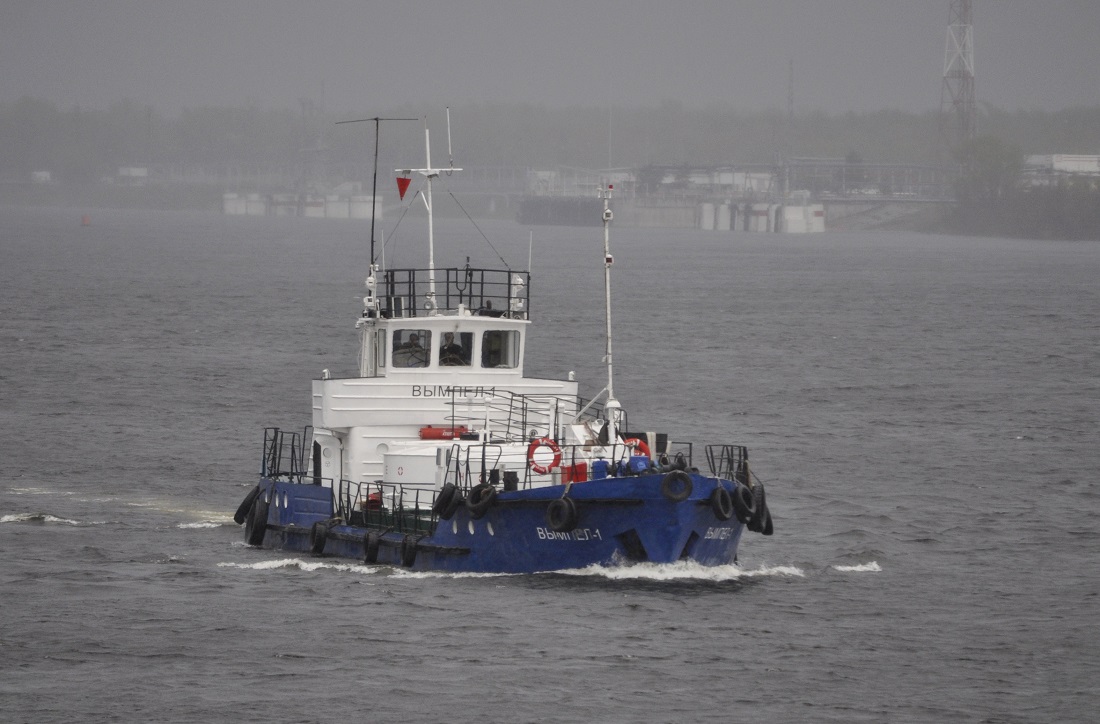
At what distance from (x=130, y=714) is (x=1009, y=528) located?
20.8 m

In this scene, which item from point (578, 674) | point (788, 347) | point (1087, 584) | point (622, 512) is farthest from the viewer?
point (788, 347)

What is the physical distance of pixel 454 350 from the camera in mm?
33156

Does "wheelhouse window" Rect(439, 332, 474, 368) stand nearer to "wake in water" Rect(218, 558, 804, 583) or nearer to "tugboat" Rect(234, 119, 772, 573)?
"tugboat" Rect(234, 119, 772, 573)

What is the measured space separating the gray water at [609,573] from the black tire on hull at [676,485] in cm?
172

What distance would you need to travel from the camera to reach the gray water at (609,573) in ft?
81.2

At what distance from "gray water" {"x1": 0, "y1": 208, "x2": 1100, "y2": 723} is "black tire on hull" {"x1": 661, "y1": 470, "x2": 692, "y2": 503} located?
67.6 inches

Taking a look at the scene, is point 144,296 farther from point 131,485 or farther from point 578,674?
point 578,674

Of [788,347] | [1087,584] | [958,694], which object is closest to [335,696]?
[958,694]

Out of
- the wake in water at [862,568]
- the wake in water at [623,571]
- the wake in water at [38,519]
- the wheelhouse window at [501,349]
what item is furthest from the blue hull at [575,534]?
the wake in water at [38,519]

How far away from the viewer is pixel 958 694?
24.9 metres

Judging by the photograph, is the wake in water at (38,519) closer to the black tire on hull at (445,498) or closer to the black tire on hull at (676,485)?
the black tire on hull at (445,498)

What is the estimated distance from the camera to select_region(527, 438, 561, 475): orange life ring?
2984 cm

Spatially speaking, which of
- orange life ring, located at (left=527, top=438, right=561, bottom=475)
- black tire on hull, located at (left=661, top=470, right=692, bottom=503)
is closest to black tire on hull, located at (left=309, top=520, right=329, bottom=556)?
orange life ring, located at (left=527, top=438, right=561, bottom=475)

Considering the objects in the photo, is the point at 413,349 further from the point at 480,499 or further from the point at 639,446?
the point at 480,499
